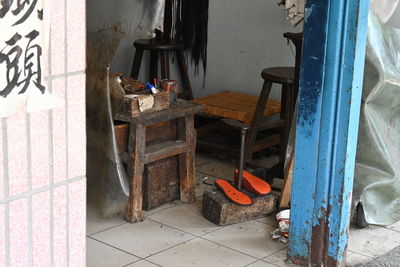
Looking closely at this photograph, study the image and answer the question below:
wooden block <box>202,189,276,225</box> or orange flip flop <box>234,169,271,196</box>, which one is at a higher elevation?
orange flip flop <box>234,169,271,196</box>

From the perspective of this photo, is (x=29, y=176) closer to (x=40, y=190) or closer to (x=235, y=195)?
(x=40, y=190)

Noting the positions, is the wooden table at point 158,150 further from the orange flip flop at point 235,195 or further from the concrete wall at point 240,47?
the concrete wall at point 240,47

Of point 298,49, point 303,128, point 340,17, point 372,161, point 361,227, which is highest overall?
point 340,17

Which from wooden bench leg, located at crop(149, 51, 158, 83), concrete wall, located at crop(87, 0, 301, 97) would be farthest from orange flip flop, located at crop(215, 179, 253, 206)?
wooden bench leg, located at crop(149, 51, 158, 83)

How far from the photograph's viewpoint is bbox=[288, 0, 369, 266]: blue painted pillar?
3789mm

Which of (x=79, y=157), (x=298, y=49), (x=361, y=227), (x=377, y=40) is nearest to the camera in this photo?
(x=79, y=157)

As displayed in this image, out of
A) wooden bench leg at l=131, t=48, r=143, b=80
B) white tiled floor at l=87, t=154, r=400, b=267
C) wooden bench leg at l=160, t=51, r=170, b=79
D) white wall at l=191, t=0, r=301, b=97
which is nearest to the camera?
white tiled floor at l=87, t=154, r=400, b=267

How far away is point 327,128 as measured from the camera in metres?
3.92

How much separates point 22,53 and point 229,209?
9.44ft

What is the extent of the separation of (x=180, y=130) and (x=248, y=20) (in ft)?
6.72

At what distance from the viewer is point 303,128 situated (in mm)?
4020

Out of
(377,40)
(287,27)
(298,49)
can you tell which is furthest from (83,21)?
(287,27)

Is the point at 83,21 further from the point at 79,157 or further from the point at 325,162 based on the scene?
the point at 325,162

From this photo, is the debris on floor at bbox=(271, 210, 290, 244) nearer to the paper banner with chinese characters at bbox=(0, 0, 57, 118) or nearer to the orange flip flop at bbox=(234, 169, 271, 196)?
the orange flip flop at bbox=(234, 169, 271, 196)
